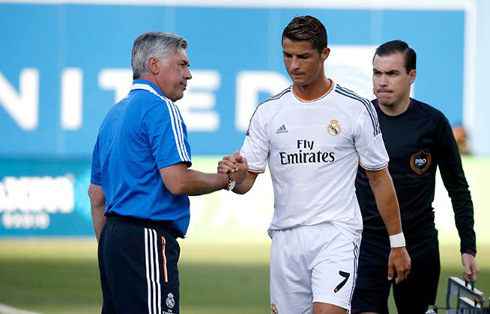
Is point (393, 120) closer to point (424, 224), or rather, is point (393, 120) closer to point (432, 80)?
point (424, 224)

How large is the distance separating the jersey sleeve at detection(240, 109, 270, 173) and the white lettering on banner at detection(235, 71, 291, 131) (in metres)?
15.6

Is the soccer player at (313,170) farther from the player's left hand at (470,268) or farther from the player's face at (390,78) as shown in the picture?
the player's left hand at (470,268)

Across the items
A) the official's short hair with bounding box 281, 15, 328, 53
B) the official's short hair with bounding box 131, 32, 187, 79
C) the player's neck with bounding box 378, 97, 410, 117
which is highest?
the official's short hair with bounding box 281, 15, 328, 53

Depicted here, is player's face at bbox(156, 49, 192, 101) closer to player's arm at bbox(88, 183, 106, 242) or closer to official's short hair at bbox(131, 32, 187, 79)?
official's short hair at bbox(131, 32, 187, 79)

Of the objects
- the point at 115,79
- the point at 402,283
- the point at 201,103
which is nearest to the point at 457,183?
the point at 402,283

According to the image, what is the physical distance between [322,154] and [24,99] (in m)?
16.4

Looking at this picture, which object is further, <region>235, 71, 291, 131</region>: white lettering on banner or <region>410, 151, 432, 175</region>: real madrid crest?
<region>235, 71, 291, 131</region>: white lettering on banner

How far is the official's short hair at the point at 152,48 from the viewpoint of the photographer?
19.7 feet

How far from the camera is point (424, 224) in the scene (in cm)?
722

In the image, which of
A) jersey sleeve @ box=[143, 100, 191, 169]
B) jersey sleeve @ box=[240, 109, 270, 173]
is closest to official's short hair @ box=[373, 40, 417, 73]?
jersey sleeve @ box=[240, 109, 270, 173]

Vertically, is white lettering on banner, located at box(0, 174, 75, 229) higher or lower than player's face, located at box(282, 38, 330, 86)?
lower

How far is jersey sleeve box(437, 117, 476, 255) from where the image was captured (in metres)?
7.15

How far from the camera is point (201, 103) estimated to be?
22.2 m

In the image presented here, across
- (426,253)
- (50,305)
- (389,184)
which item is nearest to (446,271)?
(50,305)
